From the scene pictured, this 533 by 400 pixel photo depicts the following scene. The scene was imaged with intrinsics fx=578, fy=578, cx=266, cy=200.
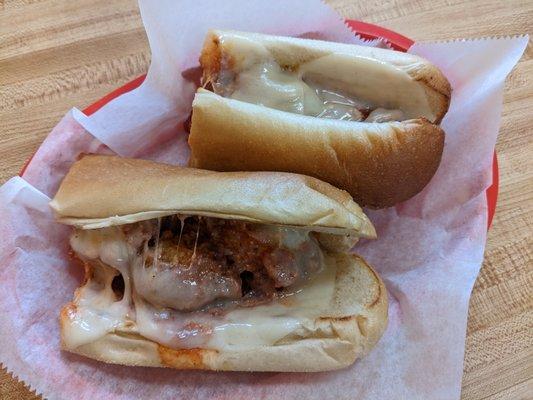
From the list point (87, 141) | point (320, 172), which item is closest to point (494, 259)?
point (320, 172)

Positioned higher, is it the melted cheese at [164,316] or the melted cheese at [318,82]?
the melted cheese at [318,82]

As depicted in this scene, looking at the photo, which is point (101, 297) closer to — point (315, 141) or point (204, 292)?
point (204, 292)

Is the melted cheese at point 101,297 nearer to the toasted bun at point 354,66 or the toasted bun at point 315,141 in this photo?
the toasted bun at point 315,141

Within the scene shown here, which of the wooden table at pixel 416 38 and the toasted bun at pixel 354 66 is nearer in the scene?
the toasted bun at pixel 354 66

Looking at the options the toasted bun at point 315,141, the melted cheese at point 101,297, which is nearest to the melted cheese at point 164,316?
the melted cheese at point 101,297

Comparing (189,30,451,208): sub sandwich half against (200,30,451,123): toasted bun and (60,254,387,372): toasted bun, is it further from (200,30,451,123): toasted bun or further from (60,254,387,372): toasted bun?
(60,254,387,372): toasted bun

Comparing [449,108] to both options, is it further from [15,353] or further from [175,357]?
[15,353]
